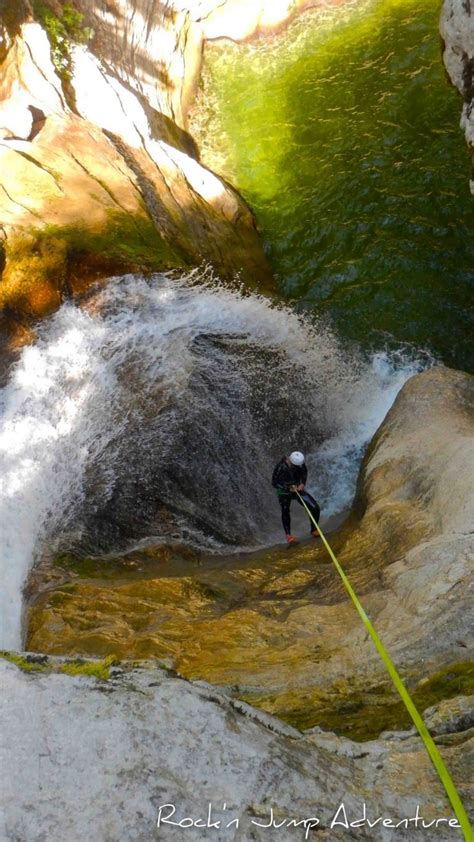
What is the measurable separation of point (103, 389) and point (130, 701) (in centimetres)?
521

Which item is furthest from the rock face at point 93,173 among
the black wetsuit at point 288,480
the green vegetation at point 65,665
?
the green vegetation at point 65,665

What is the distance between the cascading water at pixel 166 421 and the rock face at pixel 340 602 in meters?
0.53

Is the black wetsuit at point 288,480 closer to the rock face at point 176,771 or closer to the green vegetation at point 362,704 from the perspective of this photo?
the green vegetation at point 362,704

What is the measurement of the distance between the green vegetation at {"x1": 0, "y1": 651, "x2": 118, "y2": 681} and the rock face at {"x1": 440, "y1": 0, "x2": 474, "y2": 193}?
231 inches

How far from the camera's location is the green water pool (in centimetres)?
990

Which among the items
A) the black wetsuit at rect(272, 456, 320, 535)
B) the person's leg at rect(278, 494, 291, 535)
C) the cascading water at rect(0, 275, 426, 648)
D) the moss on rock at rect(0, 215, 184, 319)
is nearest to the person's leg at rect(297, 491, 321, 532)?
the black wetsuit at rect(272, 456, 320, 535)

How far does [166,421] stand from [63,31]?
255 inches

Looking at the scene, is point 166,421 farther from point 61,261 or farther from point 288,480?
point 61,261

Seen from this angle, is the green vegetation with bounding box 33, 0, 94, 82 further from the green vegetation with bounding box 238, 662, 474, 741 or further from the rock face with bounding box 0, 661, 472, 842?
the rock face with bounding box 0, 661, 472, 842

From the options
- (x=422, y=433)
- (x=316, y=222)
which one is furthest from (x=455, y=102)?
(x=422, y=433)

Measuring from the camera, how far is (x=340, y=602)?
16.1 feet

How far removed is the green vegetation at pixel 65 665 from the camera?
2854 millimetres

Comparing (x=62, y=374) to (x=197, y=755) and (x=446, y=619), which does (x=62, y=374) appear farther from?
(x=197, y=755)

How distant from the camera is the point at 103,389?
7.61 m
